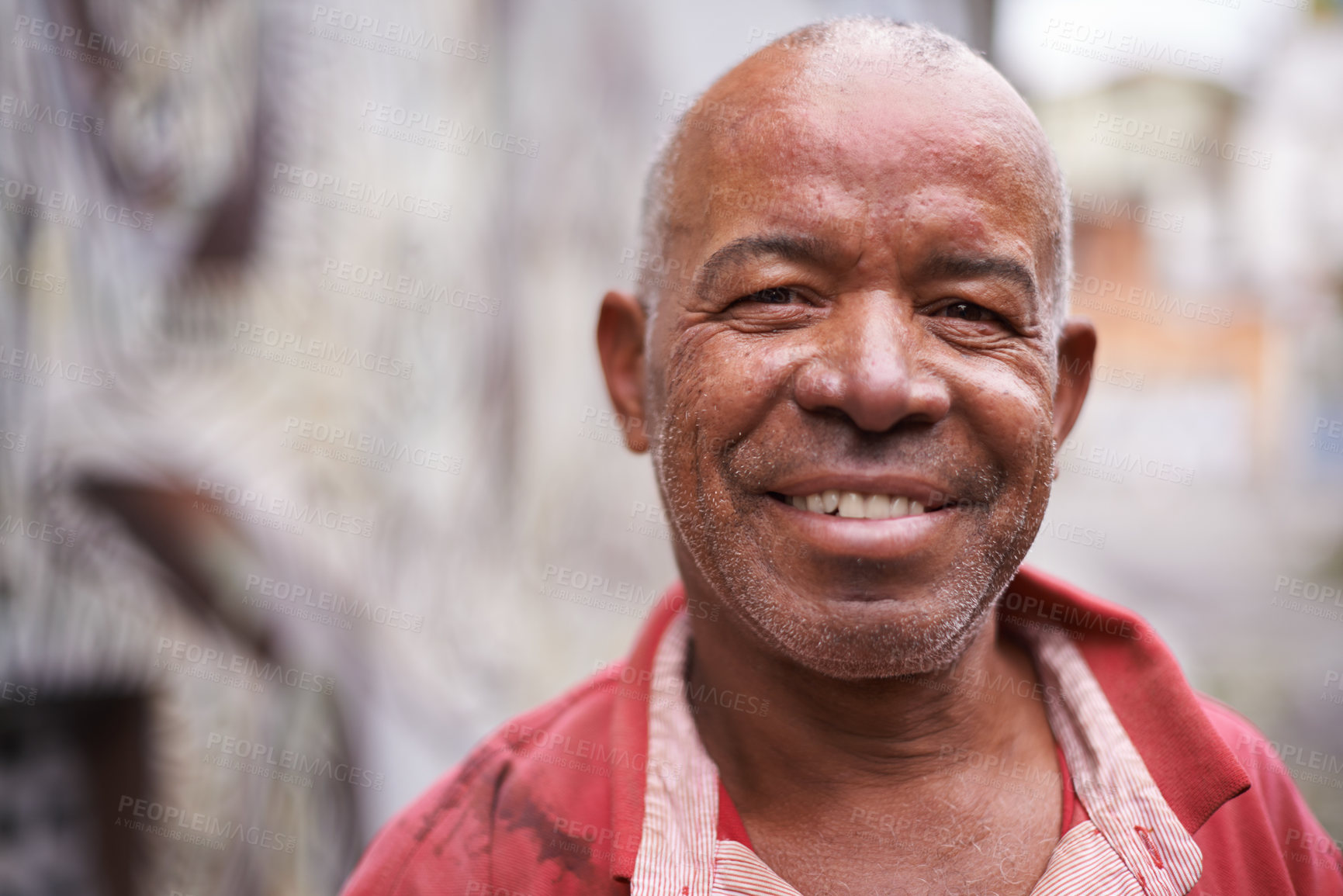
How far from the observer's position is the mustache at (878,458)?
152 cm

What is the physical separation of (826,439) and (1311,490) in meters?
12.2

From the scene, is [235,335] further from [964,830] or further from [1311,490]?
[1311,490]

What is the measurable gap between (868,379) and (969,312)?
311mm

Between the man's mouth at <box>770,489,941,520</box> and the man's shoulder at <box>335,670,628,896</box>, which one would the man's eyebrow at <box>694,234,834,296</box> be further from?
the man's shoulder at <box>335,670,628,896</box>

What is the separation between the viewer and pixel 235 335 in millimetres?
3559

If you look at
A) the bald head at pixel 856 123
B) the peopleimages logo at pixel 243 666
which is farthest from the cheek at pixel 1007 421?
the peopleimages logo at pixel 243 666

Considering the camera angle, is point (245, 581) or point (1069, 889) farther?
point (245, 581)

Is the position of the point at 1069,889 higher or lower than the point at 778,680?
lower

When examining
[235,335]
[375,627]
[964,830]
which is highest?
[235,335]

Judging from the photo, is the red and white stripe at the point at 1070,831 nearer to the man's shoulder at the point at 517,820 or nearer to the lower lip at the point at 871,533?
the man's shoulder at the point at 517,820

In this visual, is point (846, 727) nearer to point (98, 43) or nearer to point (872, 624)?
point (872, 624)

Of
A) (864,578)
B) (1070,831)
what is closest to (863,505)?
(864,578)

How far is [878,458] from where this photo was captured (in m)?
1.51

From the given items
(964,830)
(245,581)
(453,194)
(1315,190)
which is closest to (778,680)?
(964,830)
